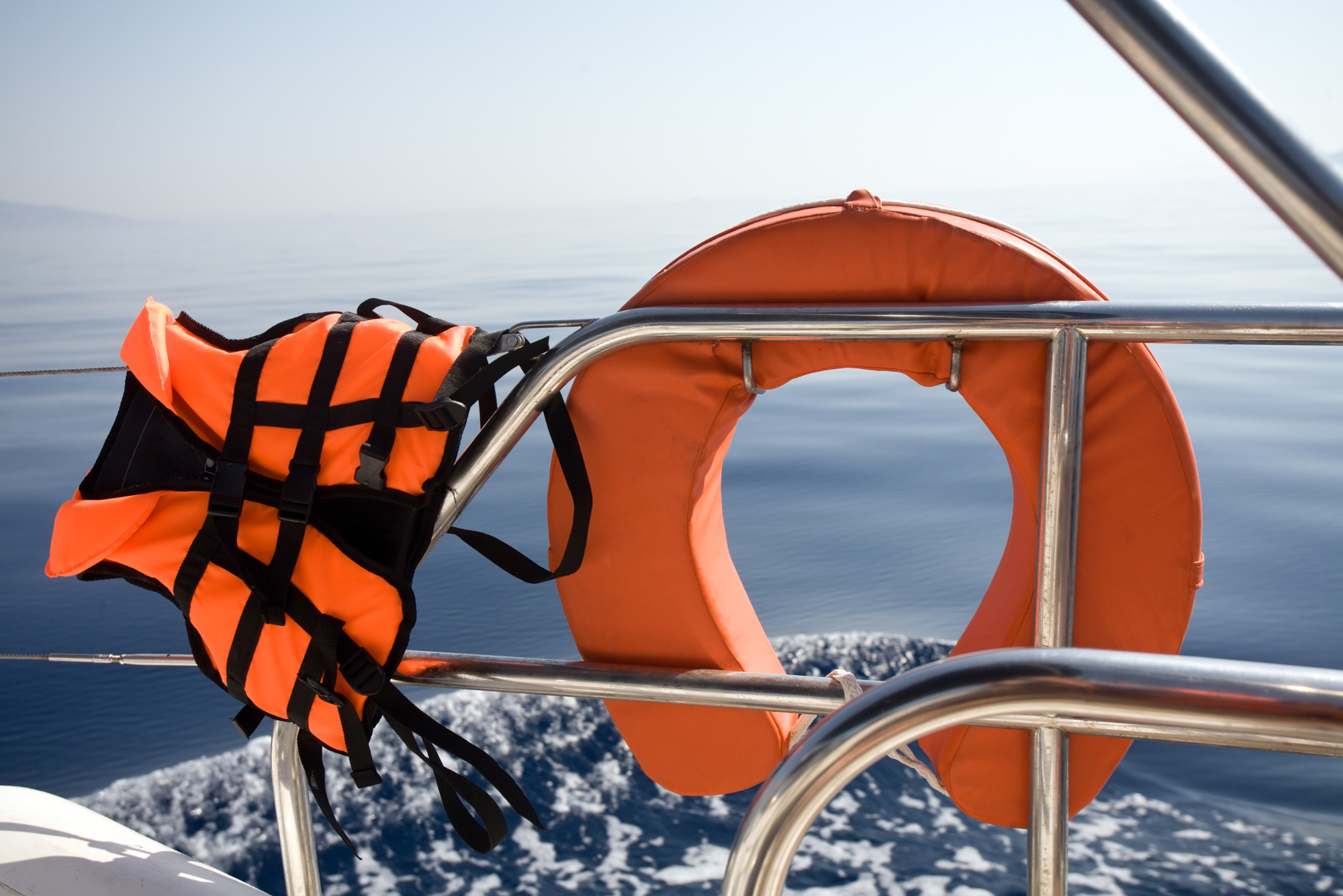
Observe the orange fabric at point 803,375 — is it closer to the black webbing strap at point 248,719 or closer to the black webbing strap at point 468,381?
the black webbing strap at point 468,381

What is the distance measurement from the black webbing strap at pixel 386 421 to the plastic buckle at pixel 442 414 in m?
0.05

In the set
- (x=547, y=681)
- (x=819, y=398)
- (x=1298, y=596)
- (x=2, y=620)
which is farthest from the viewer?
(x=819, y=398)

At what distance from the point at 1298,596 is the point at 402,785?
268 centimetres

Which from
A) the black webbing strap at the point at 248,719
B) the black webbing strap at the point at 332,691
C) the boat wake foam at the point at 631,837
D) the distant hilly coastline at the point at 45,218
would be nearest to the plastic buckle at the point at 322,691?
the black webbing strap at the point at 332,691

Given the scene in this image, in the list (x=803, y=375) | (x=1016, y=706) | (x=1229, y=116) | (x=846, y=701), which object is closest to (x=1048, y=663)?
(x=1016, y=706)

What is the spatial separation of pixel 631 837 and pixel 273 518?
129 cm

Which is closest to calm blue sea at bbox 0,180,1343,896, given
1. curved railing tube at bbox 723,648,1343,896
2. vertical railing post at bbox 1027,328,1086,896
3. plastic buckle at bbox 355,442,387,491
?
curved railing tube at bbox 723,648,1343,896

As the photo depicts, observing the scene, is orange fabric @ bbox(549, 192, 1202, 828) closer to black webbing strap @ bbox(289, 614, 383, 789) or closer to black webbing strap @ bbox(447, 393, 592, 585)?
black webbing strap @ bbox(447, 393, 592, 585)

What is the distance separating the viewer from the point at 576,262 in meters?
10.1

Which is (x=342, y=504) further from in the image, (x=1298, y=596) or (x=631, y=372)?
(x=1298, y=596)

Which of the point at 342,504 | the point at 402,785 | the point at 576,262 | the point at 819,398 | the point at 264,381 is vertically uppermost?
the point at 576,262

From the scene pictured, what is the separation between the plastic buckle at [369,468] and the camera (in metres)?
1.00

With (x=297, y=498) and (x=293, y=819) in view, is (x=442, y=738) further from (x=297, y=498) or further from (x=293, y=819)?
(x=297, y=498)

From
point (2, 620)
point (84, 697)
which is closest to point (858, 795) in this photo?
point (84, 697)
